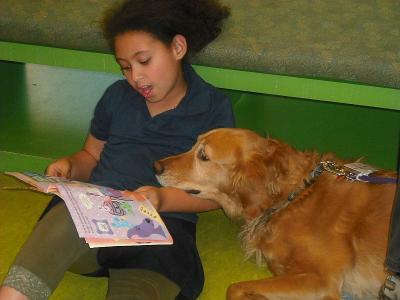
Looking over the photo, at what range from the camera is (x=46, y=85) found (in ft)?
10.5

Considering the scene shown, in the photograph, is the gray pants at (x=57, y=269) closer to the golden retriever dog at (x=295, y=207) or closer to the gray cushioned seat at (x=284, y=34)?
the golden retriever dog at (x=295, y=207)

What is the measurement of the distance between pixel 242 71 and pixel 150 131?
38 centimetres

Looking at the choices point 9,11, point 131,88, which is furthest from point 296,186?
point 9,11

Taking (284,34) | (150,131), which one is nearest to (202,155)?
(150,131)

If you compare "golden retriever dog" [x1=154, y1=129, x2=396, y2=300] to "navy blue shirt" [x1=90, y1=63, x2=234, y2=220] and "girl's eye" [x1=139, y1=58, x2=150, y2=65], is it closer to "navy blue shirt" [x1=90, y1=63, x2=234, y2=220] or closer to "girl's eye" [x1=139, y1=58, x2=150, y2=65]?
"navy blue shirt" [x1=90, y1=63, x2=234, y2=220]

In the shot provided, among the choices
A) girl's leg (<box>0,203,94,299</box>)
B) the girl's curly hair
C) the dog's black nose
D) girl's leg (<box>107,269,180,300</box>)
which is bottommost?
girl's leg (<box>107,269,180,300</box>)

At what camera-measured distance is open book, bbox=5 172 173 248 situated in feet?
4.88

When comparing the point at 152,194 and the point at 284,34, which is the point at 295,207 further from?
the point at 284,34

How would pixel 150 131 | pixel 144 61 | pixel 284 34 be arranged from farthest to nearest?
pixel 284 34, pixel 150 131, pixel 144 61

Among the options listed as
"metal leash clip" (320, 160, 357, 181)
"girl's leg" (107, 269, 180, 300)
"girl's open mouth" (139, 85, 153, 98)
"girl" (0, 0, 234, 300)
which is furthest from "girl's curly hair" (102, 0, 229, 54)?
"girl's leg" (107, 269, 180, 300)

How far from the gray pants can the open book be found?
9 centimetres

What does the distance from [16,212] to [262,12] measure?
3.93 feet

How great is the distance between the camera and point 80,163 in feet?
6.62

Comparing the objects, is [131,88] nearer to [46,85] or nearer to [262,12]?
[262,12]
